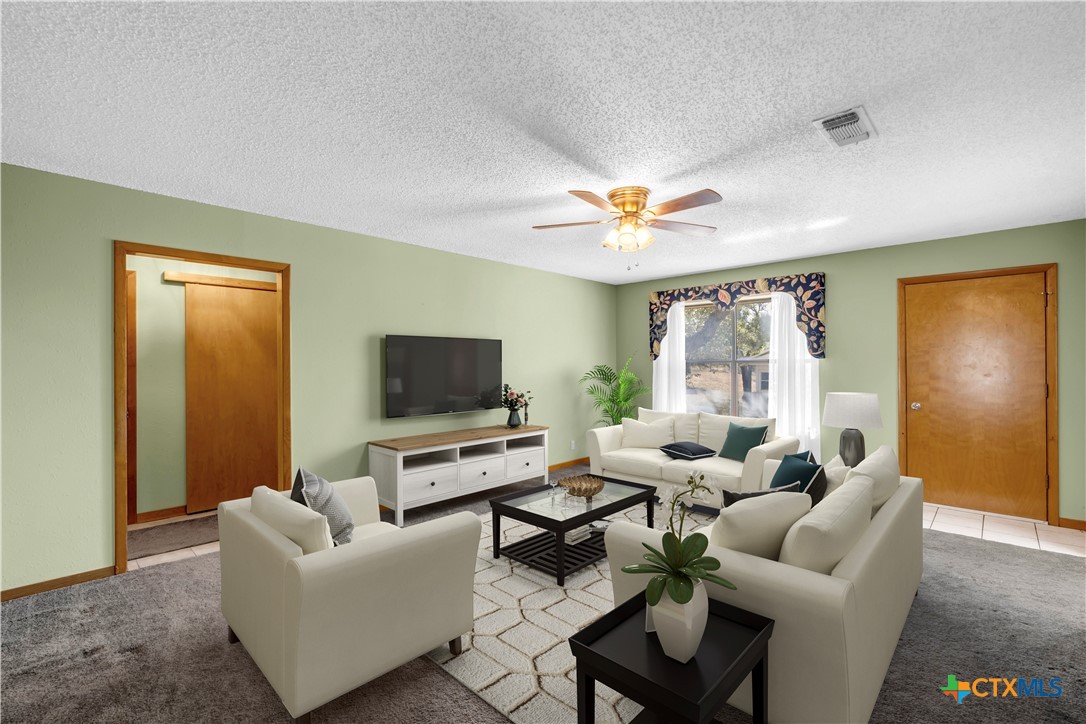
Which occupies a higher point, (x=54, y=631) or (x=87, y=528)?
(x=87, y=528)

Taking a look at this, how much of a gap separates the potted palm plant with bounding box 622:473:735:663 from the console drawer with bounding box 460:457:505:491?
3175mm

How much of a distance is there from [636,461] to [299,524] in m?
3.40

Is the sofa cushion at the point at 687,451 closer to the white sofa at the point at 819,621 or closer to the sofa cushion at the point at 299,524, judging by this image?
the white sofa at the point at 819,621

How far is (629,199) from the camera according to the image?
3119 mm

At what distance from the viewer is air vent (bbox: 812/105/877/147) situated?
228 centimetres

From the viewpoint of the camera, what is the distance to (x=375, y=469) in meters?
4.38

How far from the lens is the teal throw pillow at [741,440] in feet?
14.9

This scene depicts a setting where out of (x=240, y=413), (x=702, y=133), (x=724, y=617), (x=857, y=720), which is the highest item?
(x=702, y=133)

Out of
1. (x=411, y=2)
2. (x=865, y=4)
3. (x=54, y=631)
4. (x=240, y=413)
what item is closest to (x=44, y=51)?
(x=411, y=2)

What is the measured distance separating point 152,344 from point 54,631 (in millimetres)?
2568

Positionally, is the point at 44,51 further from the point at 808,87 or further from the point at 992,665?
the point at 992,665

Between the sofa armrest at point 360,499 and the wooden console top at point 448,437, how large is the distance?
3.81 feet

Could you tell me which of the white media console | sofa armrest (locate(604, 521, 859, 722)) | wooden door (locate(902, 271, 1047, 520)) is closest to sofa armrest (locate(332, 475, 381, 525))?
the white media console

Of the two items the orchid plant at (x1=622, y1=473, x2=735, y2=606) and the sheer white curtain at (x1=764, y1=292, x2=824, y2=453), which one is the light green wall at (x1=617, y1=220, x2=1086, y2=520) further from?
the orchid plant at (x1=622, y1=473, x2=735, y2=606)
